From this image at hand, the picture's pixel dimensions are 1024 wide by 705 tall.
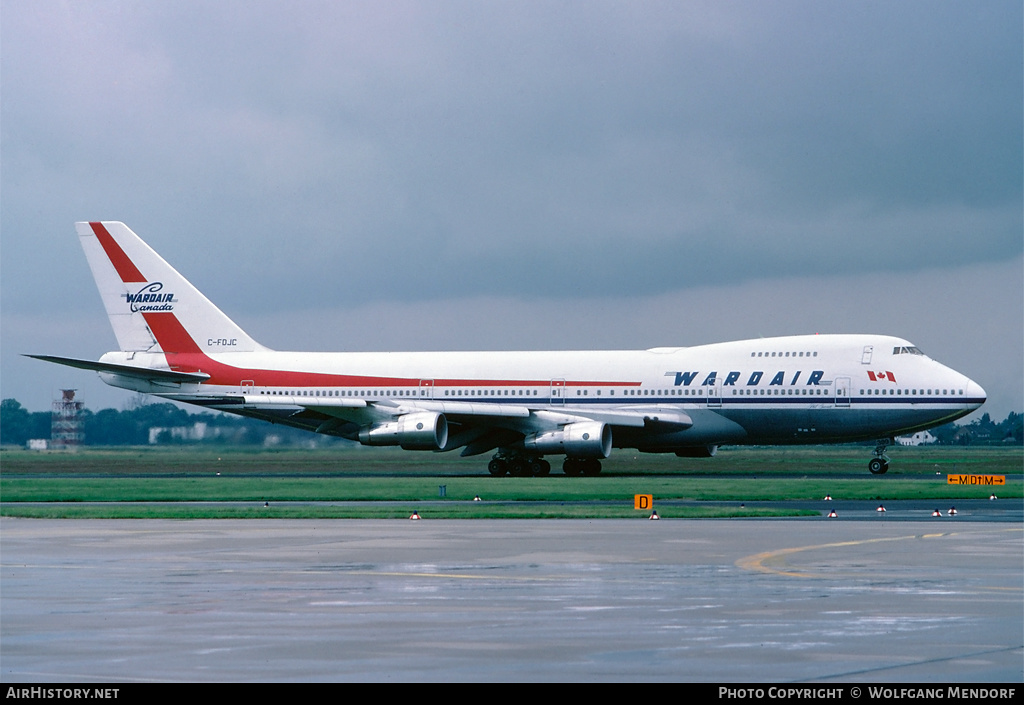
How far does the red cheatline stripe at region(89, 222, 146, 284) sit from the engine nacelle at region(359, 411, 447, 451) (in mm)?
16786

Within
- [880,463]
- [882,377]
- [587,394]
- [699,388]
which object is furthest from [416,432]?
[880,463]

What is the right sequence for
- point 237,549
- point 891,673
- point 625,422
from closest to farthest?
point 891,673
point 237,549
point 625,422

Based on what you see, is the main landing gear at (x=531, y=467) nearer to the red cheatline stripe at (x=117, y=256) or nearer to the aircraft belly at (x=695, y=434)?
the aircraft belly at (x=695, y=434)

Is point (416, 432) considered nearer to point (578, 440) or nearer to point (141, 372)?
point (578, 440)

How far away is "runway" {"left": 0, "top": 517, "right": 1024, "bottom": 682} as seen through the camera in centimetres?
1079

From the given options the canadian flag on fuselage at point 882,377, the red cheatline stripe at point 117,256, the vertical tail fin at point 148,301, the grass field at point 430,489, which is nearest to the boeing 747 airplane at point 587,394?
the canadian flag on fuselage at point 882,377

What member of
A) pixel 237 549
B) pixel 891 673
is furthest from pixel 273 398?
pixel 891 673

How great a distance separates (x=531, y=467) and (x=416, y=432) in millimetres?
5131

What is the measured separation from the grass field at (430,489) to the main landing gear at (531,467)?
0.84m

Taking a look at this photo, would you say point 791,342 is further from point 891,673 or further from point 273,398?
point 891,673

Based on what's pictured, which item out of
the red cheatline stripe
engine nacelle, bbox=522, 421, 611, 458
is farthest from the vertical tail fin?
engine nacelle, bbox=522, 421, 611, 458

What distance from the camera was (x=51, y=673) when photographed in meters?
10.5

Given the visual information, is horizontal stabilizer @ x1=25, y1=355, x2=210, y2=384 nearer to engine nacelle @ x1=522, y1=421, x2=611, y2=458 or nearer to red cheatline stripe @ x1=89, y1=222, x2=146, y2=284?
red cheatline stripe @ x1=89, y1=222, x2=146, y2=284
